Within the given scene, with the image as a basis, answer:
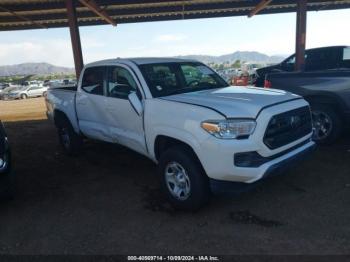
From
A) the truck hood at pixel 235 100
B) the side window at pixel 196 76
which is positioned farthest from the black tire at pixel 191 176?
the side window at pixel 196 76

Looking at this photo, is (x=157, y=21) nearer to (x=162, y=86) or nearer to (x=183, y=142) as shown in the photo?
(x=162, y=86)

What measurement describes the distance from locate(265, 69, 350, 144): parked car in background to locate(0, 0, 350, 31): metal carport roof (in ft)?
22.8

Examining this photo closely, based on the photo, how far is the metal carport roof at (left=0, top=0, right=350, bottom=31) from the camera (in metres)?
11.6

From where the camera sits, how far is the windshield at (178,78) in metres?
4.66

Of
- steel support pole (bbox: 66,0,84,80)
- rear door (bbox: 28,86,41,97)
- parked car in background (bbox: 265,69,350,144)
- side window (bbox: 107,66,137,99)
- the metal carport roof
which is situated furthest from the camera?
rear door (bbox: 28,86,41,97)

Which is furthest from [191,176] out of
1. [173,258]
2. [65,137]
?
[65,137]

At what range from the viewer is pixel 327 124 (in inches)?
246

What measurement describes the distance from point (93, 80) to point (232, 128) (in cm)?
315

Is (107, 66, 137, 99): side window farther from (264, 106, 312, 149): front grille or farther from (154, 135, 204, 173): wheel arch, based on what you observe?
(264, 106, 312, 149): front grille

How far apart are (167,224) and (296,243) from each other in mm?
1434

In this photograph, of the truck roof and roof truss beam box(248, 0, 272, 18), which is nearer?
the truck roof

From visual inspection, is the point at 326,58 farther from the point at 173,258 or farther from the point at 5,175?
the point at 5,175

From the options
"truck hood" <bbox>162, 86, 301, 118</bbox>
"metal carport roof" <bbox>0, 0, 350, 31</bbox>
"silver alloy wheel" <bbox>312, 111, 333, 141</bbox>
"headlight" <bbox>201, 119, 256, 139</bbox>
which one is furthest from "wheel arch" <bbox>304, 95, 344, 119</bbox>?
"metal carport roof" <bbox>0, 0, 350, 31</bbox>

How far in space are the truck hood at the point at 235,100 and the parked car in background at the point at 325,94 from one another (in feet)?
6.35
